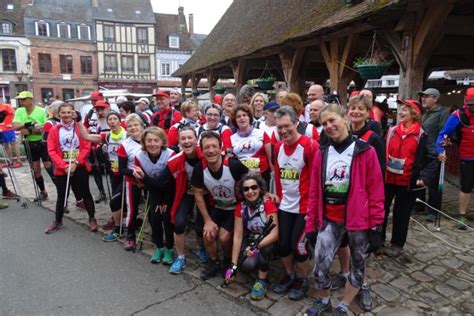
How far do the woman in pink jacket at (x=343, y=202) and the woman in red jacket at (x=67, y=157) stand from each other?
3690 mm

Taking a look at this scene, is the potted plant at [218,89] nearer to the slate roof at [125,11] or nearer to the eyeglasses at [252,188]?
the eyeglasses at [252,188]

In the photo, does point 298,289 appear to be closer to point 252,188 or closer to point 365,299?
point 365,299

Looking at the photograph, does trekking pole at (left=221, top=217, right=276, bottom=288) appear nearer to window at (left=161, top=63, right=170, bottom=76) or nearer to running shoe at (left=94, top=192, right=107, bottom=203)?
running shoe at (left=94, top=192, right=107, bottom=203)

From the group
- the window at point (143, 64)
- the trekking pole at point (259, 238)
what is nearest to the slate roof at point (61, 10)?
the window at point (143, 64)

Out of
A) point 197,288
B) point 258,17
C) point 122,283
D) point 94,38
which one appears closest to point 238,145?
point 197,288

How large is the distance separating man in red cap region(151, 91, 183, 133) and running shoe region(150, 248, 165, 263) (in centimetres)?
247

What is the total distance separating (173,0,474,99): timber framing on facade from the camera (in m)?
5.43

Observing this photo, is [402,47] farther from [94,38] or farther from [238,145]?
[94,38]

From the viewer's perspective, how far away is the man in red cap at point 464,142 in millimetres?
4988

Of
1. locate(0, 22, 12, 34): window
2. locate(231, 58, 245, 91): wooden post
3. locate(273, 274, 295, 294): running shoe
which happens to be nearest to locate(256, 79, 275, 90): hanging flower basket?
locate(231, 58, 245, 91): wooden post

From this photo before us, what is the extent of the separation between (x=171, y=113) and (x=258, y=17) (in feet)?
29.0

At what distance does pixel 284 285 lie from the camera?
3.50 metres

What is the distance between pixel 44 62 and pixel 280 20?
30444 millimetres

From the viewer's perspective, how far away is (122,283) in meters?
3.74
